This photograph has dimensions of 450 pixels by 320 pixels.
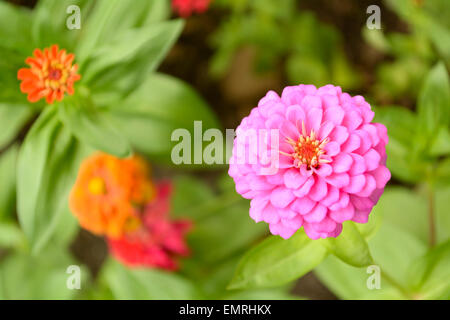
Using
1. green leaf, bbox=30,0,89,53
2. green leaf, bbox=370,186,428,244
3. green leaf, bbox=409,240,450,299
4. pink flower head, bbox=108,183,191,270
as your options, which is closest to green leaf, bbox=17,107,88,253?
green leaf, bbox=30,0,89,53

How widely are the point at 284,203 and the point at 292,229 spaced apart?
0.03 m

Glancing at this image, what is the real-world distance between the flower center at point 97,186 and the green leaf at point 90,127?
0.16m

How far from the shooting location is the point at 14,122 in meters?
0.80

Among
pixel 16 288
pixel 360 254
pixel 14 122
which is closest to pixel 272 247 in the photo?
pixel 360 254

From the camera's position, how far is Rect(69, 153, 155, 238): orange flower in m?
0.84

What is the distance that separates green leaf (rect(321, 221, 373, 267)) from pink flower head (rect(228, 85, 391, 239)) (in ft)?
0.18

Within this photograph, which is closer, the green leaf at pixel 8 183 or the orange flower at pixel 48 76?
the orange flower at pixel 48 76

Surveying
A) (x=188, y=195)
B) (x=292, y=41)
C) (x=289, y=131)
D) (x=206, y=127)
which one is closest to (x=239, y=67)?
(x=292, y=41)

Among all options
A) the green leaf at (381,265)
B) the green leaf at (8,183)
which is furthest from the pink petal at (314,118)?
the green leaf at (8,183)

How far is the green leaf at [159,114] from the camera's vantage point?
854mm

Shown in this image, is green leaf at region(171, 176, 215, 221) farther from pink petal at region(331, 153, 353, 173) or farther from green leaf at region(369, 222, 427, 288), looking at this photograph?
pink petal at region(331, 153, 353, 173)

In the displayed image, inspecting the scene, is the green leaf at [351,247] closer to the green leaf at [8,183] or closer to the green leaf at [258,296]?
the green leaf at [258,296]

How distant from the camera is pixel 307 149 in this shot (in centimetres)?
54

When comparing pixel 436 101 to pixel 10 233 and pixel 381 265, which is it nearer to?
pixel 381 265
